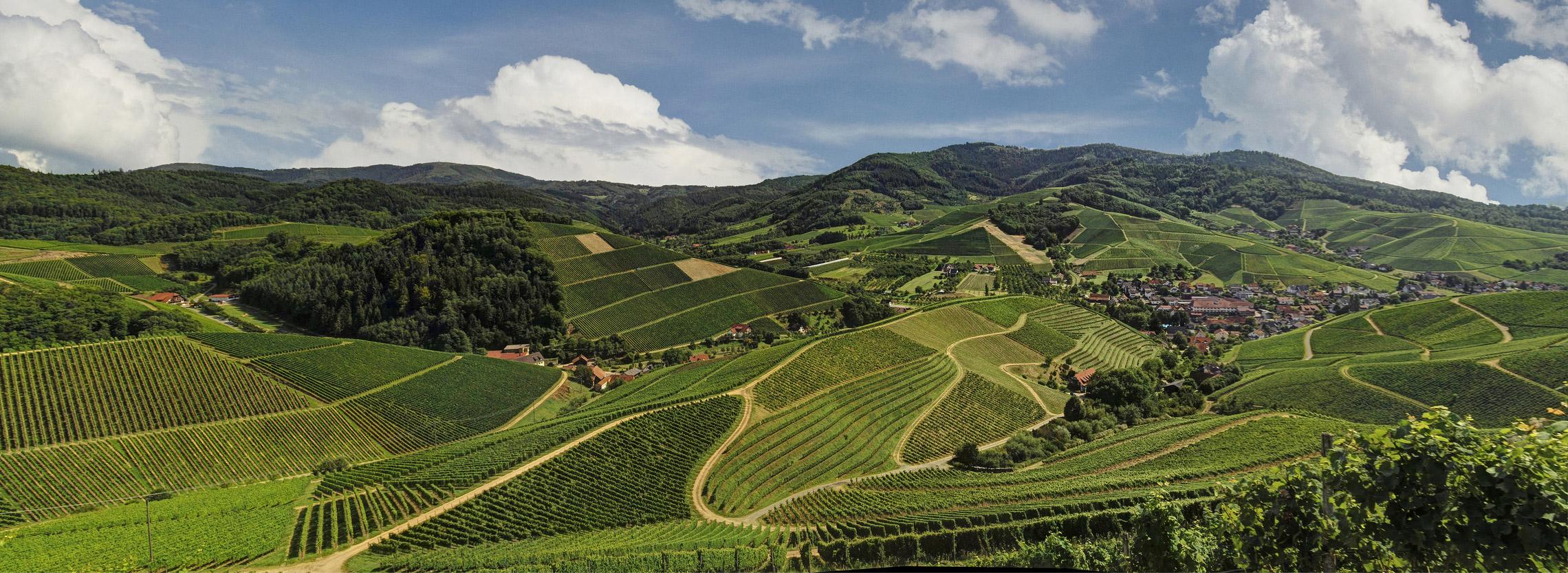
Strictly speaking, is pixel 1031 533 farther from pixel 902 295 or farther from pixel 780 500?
pixel 902 295

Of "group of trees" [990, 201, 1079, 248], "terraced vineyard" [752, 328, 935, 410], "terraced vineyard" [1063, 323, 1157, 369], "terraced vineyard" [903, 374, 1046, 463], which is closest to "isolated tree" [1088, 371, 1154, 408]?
"terraced vineyard" [903, 374, 1046, 463]

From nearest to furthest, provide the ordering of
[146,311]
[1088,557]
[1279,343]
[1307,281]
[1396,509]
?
[1396,509]
[1088,557]
[146,311]
[1279,343]
[1307,281]

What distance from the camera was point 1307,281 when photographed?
14088cm

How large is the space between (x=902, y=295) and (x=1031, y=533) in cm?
10081

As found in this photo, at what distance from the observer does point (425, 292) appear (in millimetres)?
100625

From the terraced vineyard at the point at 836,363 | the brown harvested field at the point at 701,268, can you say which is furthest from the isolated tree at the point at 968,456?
the brown harvested field at the point at 701,268

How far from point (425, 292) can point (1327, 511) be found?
367ft

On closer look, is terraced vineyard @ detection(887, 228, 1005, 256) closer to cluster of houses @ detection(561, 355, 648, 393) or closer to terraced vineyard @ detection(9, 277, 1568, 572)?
terraced vineyard @ detection(9, 277, 1568, 572)

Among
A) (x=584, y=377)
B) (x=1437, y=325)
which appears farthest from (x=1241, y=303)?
(x=584, y=377)

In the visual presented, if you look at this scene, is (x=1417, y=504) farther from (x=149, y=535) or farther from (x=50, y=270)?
(x=50, y=270)

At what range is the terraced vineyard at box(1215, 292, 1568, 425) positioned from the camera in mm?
54188

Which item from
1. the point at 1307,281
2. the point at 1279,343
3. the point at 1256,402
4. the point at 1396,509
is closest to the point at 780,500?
the point at 1396,509

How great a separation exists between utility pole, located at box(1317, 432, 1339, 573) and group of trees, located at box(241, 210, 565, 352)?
10021cm

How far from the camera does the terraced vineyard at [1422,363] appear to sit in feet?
178
